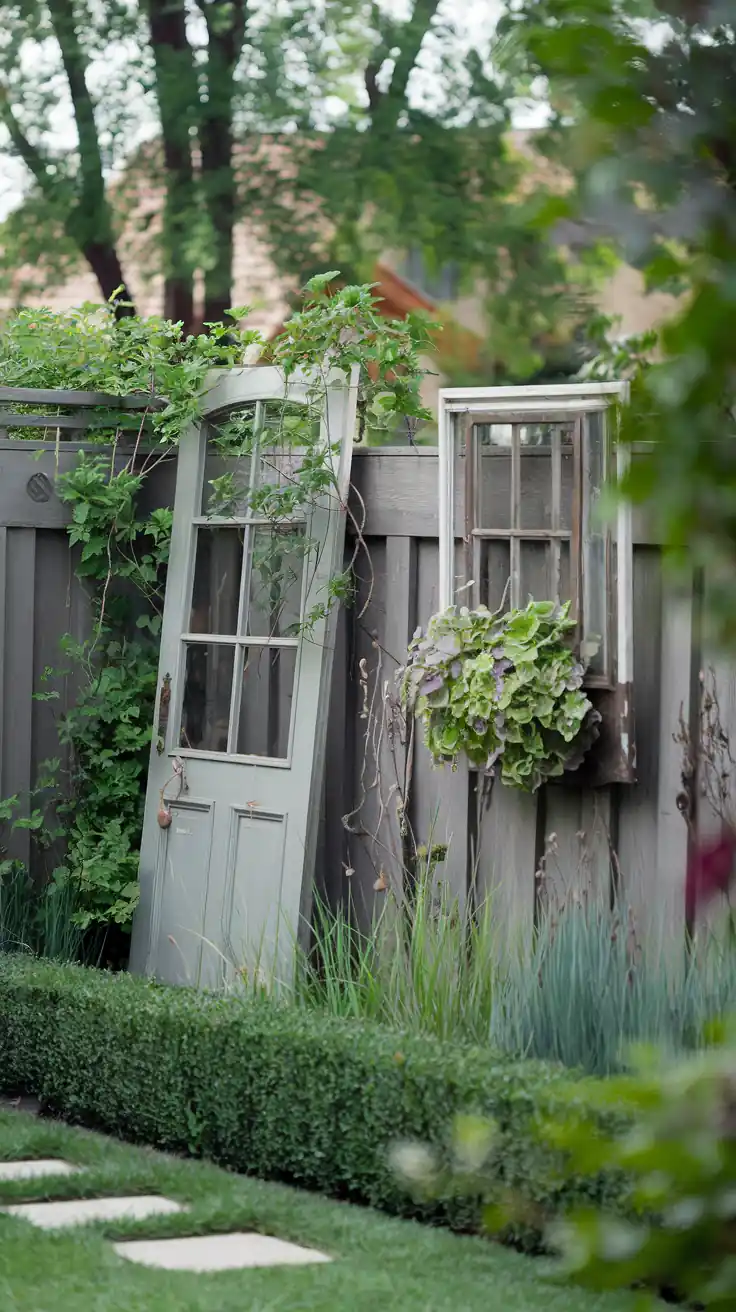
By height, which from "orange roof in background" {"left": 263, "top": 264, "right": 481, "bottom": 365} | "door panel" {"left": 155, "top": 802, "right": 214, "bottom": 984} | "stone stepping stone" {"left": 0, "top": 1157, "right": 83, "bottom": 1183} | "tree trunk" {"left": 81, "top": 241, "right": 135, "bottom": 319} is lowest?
"stone stepping stone" {"left": 0, "top": 1157, "right": 83, "bottom": 1183}

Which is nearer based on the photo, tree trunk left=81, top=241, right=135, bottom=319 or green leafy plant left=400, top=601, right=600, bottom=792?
green leafy plant left=400, top=601, right=600, bottom=792

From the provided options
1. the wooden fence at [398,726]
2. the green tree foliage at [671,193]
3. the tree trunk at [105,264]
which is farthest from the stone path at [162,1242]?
the tree trunk at [105,264]

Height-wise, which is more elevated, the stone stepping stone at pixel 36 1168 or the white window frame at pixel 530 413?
the white window frame at pixel 530 413

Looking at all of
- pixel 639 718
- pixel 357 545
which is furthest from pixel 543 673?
pixel 357 545

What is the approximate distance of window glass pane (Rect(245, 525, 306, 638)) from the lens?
5.21 m

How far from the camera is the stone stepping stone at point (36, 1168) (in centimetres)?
395

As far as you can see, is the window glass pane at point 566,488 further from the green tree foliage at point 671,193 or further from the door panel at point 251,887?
the green tree foliage at point 671,193

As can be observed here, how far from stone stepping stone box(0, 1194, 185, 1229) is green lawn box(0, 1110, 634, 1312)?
3 centimetres

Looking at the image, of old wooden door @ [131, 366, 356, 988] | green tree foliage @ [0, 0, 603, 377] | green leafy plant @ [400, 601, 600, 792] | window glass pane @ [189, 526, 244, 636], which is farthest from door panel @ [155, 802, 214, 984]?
green tree foliage @ [0, 0, 603, 377]

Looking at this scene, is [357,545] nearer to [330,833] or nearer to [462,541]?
[462,541]

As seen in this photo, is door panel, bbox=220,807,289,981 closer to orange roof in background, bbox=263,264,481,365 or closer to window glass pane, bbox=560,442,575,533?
window glass pane, bbox=560,442,575,533

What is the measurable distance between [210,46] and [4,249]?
2815 mm

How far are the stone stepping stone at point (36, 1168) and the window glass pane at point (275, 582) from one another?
1.76 meters

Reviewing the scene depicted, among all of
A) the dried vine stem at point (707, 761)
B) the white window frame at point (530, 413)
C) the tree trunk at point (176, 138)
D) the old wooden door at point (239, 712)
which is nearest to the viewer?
the dried vine stem at point (707, 761)
